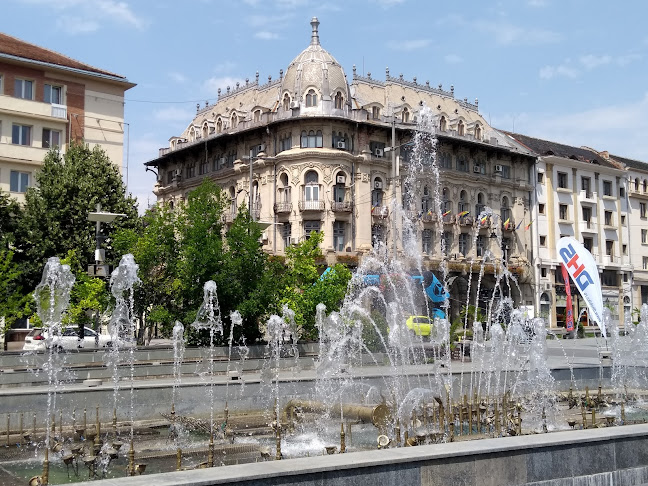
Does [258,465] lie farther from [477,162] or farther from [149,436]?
[477,162]

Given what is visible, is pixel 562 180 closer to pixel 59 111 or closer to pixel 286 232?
pixel 286 232

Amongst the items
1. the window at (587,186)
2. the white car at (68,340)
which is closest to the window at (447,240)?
the window at (587,186)

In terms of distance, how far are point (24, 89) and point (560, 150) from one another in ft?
137

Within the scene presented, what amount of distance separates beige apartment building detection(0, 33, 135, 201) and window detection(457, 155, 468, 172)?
76.0ft

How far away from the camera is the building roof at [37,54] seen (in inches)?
1332

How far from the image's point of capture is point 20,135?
112 feet

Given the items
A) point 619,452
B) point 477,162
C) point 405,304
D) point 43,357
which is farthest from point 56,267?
point 477,162

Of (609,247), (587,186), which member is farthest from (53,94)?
(609,247)

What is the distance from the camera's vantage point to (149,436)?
12.7m

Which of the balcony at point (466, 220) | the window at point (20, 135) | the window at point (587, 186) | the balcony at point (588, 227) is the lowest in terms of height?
the balcony at point (466, 220)

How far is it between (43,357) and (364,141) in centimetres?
2916

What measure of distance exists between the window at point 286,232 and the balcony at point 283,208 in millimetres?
1034

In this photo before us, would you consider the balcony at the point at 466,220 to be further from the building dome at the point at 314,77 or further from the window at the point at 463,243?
the building dome at the point at 314,77

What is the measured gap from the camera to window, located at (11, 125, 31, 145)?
33.8 m
